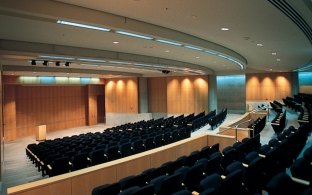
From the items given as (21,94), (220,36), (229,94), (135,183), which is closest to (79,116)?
(21,94)

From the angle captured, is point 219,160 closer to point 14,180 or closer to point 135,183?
point 135,183

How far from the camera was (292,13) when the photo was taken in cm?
561

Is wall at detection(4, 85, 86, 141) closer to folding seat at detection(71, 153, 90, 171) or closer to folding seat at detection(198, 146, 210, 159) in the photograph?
folding seat at detection(71, 153, 90, 171)

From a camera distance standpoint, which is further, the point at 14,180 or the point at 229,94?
the point at 229,94

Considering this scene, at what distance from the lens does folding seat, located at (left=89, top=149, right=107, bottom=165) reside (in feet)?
26.6

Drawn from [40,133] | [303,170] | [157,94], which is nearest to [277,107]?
[303,170]

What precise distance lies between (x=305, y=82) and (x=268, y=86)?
520 cm

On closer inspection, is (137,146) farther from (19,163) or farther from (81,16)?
(19,163)

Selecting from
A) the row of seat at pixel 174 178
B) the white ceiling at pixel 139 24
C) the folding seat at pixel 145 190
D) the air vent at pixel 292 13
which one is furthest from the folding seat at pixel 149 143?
the air vent at pixel 292 13

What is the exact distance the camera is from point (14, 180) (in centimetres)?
923

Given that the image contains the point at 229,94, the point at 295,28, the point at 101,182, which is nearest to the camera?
the point at 101,182

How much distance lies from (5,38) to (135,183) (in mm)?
6737

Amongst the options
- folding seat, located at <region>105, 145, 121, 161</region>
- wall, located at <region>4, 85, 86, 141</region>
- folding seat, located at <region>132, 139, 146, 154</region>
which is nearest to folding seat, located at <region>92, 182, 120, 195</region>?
folding seat, located at <region>105, 145, 121, 161</region>

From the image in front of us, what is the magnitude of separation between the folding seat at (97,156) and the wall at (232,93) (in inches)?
800
